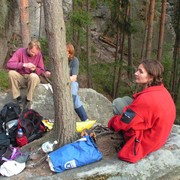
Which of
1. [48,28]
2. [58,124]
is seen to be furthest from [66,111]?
[48,28]

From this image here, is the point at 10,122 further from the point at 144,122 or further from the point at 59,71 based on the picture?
the point at 144,122

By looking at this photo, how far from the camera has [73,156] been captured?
3.23m

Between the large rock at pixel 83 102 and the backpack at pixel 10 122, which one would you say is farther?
the large rock at pixel 83 102

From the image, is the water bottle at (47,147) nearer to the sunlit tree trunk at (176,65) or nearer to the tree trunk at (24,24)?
the tree trunk at (24,24)

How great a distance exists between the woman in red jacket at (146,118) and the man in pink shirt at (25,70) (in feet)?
8.11

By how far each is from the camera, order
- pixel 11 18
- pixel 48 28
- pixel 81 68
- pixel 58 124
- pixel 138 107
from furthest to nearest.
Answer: pixel 81 68
pixel 11 18
pixel 58 124
pixel 48 28
pixel 138 107

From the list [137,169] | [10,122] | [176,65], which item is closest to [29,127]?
[10,122]

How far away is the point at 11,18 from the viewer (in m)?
10.4

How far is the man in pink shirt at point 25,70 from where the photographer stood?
5277mm

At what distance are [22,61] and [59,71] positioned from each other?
2178mm

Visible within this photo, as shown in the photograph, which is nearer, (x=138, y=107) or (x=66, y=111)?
(x=138, y=107)

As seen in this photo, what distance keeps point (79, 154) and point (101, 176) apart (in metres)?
0.35

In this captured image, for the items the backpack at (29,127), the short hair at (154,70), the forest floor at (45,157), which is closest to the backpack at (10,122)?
the backpack at (29,127)

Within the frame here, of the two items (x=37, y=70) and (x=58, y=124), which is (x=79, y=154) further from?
(x=37, y=70)
